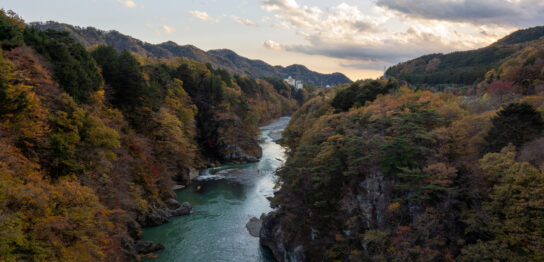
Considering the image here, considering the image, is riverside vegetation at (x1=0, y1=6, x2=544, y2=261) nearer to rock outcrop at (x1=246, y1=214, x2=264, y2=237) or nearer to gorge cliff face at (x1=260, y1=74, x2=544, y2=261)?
gorge cliff face at (x1=260, y1=74, x2=544, y2=261)

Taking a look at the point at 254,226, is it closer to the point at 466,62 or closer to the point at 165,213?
the point at 165,213

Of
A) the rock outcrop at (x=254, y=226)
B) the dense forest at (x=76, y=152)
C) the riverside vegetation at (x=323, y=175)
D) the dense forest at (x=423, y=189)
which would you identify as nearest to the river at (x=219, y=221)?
the rock outcrop at (x=254, y=226)

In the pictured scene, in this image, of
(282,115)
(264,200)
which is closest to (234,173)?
(264,200)

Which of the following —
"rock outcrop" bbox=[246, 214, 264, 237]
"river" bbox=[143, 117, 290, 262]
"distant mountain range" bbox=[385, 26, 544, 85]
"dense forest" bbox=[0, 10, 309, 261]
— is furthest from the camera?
"distant mountain range" bbox=[385, 26, 544, 85]

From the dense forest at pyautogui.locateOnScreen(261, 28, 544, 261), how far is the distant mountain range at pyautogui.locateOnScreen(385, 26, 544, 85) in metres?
36.8

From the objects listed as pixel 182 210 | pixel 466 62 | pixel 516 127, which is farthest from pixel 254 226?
pixel 466 62

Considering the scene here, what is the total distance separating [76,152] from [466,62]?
291 ft

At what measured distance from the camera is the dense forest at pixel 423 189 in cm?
1124

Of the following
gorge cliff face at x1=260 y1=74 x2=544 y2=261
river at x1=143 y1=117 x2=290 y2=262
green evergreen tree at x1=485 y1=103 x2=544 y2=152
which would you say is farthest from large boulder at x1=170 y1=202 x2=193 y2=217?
green evergreen tree at x1=485 y1=103 x2=544 y2=152

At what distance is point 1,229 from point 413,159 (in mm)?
17039

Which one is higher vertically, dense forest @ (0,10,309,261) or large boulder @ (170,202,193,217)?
dense forest @ (0,10,309,261)

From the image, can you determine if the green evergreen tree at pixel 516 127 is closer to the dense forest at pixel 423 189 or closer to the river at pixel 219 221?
the dense forest at pixel 423 189

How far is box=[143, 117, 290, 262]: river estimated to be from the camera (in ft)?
71.2

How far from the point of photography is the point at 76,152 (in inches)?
709
